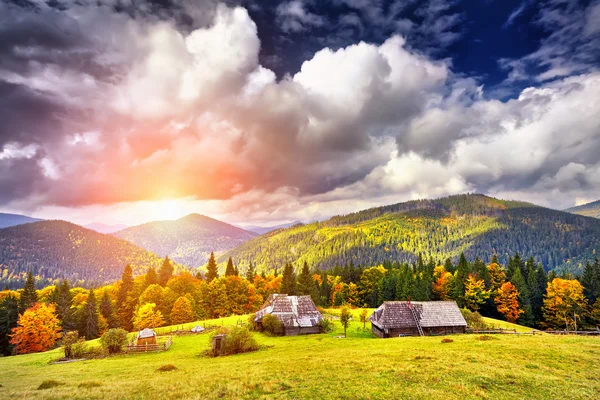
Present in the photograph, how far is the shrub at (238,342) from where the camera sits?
45.0 m

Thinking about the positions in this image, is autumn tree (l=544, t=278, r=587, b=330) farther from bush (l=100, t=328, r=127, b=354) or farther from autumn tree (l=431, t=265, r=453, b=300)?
bush (l=100, t=328, r=127, b=354)

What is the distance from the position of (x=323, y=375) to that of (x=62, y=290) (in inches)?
3645

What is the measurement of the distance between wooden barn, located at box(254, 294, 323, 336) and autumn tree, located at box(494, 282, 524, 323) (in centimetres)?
5837

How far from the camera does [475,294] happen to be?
9106 centimetres

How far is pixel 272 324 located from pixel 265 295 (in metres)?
52.6

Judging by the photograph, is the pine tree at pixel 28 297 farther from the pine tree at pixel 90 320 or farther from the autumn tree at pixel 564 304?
the autumn tree at pixel 564 304

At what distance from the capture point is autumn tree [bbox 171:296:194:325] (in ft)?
291

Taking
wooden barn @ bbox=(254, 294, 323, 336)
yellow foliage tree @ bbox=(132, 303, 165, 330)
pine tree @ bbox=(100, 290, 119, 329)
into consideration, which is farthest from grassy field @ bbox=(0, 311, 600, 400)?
pine tree @ bbox=(100, 290, 119, 329)

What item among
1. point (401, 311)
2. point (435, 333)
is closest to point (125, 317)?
point (401, 311)

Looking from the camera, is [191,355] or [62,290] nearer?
[191,355]

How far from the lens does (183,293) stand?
101 meters

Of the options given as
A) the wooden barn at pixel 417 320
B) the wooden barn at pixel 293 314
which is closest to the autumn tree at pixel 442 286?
the wooden barn at pixel 417 320

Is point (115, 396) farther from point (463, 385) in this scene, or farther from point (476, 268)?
point (476, 268)

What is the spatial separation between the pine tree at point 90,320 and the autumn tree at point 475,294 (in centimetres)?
10681
